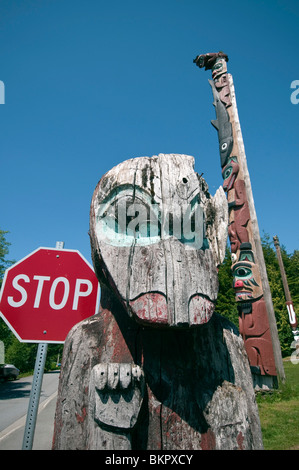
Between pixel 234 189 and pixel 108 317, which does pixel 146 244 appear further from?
pixel 234 189

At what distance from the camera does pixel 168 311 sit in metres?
1.11

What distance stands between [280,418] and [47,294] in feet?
17.6

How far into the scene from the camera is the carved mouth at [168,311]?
1.10 meters

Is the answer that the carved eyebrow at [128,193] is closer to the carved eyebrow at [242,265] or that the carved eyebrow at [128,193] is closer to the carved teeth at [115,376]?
the carved teeth at [115,376]

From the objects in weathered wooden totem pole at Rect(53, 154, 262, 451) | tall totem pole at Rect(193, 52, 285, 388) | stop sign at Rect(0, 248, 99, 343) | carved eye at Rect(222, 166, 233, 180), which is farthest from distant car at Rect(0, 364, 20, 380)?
weathered wooden totem pole at Rect(53, 154, 262, 451)

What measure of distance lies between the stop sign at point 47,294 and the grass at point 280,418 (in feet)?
12.3

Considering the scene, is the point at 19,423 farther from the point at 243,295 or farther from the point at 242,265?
the point at 242,265

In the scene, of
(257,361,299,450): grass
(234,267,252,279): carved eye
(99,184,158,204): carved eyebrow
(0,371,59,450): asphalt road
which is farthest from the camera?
(234,267,252,279): carved eye

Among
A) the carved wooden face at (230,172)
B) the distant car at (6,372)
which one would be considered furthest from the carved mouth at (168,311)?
the distant car at (6,372)

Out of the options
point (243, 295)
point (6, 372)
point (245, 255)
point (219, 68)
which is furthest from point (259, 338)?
point (6, 372)

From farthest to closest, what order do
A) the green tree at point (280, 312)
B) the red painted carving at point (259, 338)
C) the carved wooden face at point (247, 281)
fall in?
1. the green tree at point (280, 312)
2. the carved wooden face at point (247, 281)
3. the red painted carving at point (259, 338)

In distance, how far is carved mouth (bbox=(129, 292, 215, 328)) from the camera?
43.5 inches

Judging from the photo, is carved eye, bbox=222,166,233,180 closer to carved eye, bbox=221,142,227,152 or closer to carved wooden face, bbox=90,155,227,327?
carved eye, bbox=221,142,227,152

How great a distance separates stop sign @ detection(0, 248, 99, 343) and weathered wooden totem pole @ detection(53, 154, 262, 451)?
1.23 ft
